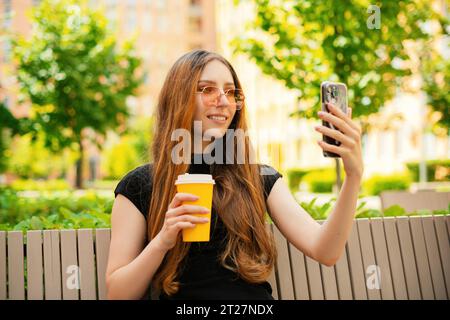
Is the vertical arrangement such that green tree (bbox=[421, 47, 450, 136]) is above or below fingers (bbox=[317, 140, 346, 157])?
above

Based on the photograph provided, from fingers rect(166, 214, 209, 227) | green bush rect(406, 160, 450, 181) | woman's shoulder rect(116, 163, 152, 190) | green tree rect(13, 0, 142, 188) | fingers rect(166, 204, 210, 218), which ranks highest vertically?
green tree rect(13, 0, 142, 188)

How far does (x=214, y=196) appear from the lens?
2406 millimetres

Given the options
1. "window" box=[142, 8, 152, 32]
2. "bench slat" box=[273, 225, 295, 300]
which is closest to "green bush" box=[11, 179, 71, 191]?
"bench slat" box=[273, 225, 295, 300]

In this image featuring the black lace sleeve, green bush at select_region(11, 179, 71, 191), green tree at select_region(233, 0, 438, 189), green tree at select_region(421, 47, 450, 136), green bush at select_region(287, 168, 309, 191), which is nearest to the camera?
the black lace sleeve

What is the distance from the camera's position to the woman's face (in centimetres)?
232

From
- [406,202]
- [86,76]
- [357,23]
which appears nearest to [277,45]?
[357,23]

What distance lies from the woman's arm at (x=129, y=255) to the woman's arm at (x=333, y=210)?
0.56 meters

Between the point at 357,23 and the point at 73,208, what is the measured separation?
164 inches

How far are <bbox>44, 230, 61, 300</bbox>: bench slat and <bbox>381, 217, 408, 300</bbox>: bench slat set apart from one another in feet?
5.39

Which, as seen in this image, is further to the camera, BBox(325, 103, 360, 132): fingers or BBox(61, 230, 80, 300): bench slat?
BBox(61, 230, 80, 300): bench slat

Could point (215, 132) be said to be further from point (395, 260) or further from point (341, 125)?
point (395, 260)

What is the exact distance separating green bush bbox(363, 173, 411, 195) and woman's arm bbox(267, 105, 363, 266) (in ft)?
65.4

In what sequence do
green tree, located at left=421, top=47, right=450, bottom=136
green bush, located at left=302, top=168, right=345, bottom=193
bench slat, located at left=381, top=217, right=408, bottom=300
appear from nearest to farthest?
bench slat, located at left=381, top=217, right=408, bottom=300, green tree, located at left=421, top=47, right=450, bottom=136, green bush, located at left=302, top=168, right=345, bottom=193

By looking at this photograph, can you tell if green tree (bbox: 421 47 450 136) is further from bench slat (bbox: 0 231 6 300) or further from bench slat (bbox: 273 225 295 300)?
bench slat (bbox: 0 231 6 300)
